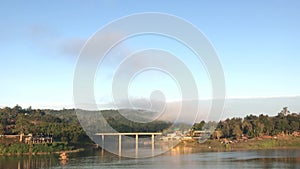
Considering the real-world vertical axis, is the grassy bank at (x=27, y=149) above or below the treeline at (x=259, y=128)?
below

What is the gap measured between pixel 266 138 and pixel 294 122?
4.38 m

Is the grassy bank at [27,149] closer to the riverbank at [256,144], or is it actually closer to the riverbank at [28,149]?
the riverbank at [28,149]

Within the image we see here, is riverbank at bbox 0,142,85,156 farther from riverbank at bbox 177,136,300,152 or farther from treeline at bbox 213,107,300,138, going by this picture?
treeline at bbox 213,107,300,138

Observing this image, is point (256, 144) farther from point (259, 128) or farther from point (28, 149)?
point (28, 149)

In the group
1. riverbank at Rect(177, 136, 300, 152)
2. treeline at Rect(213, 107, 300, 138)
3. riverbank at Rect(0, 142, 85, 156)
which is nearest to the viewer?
riverbank at Rect(0, 142, 85, 156)

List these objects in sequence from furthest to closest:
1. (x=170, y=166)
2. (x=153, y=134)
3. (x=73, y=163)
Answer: (x=153, y=134), (x=73, y=163), (x=170, y=166)

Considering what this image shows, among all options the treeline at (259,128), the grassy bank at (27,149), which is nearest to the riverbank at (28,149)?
the grassy bank at (27,149)

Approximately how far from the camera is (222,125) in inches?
1592

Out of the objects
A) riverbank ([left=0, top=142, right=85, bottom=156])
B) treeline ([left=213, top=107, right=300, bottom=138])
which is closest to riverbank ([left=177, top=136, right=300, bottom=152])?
treeline ([left=213, top=107, right=300, bottom=138])

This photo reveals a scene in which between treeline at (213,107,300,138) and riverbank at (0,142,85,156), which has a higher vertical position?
treeline at (213,107,300,138)

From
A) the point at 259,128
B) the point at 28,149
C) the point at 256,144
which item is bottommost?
the point at 256,144

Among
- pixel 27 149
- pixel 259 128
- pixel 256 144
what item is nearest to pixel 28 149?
pixel 27 149

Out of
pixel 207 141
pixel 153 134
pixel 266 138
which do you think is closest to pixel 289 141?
pixel 266 138

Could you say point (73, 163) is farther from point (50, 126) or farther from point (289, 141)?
point (289, 141)
